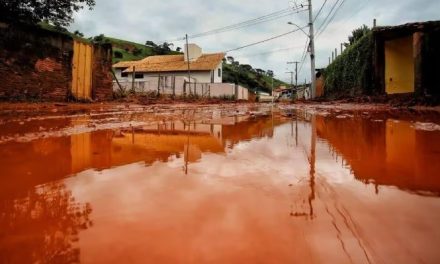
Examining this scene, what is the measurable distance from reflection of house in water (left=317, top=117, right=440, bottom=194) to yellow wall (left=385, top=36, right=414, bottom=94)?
12.3 meters

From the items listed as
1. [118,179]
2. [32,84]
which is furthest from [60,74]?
[118,179]

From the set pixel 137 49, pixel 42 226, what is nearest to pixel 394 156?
pixel 42 226

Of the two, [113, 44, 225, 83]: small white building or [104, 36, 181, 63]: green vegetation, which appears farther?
[104, 36, 181, 63]: green vegetation

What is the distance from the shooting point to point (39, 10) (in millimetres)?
13836

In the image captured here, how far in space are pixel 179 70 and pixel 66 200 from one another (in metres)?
35.7

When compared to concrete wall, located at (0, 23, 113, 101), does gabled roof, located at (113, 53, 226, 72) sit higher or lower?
higher

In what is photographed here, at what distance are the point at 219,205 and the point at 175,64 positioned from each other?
1486 inches

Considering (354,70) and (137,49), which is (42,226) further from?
(137,49)

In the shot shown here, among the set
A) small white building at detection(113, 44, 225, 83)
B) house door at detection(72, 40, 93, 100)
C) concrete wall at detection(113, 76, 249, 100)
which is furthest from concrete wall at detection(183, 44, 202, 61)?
house door at detection(72, 40, 93, 100)

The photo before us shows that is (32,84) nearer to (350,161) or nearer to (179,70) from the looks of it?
(350,161)

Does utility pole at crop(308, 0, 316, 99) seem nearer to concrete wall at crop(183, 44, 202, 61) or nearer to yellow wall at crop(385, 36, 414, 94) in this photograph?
yellow wall at crop(385, 36, 414, 94)

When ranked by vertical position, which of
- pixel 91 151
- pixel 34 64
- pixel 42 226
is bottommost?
pixel 42 226

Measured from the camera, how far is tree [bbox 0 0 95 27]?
12602 mm

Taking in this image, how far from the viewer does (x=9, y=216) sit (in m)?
1.34
